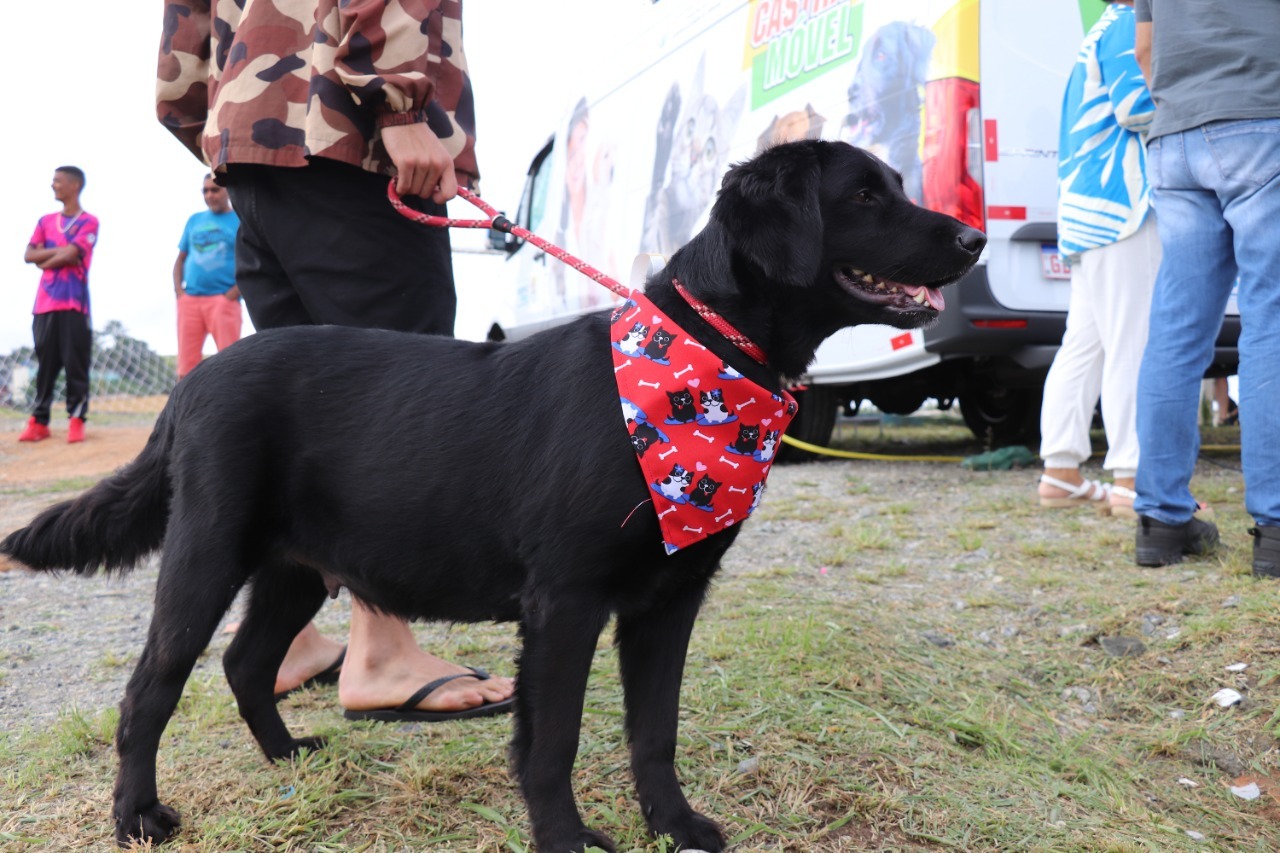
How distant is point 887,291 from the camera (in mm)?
2258

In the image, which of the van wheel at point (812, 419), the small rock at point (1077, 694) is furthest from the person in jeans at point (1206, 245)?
the van wheel at point (812, 419)

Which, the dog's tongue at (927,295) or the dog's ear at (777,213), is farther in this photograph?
the dog's tongue at (927,295)

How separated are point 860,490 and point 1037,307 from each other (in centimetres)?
137

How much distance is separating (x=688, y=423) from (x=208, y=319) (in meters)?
7.18

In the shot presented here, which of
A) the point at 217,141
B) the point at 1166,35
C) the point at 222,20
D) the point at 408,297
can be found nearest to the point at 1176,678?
the point at 1166,35

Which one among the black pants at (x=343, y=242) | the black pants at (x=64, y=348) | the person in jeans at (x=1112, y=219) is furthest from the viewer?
the black pants at (x=64, y=348)

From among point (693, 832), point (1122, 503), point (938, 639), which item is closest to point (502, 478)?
point (693, 832)

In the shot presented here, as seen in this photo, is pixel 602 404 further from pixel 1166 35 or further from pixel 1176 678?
pixel 1166 35

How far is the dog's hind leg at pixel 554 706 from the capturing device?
1.94m

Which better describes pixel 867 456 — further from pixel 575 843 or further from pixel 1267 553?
pixel 575 843

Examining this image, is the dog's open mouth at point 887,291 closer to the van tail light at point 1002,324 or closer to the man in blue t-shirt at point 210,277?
the van tail light at point 1002,324

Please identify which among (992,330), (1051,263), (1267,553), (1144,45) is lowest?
(1267,553)

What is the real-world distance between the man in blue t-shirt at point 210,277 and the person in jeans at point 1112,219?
621 cm

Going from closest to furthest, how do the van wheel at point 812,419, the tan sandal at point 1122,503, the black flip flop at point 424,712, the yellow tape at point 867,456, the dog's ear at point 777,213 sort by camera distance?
the dog's ear at point 777,213 < the black flip flop at point 424,712 < the tan sandal at point 1122,503 < the yellow tape at point 867,456 < the van wheel at point 812,419
